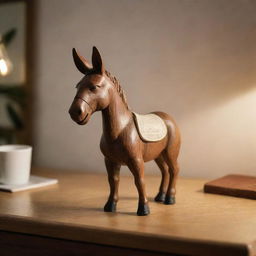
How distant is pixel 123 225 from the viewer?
770mm

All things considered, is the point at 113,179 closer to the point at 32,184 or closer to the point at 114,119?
the point at 114,119

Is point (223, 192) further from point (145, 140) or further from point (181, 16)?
point (181, 16)

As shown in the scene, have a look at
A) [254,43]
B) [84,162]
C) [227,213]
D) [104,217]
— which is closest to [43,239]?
[104,217]

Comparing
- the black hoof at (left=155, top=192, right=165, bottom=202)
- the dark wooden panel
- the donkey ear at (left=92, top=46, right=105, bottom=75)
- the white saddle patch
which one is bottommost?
the dark wooden panel

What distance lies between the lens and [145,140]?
0.87m

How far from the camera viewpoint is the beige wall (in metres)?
1.17

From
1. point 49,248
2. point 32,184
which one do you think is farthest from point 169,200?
point 32,184

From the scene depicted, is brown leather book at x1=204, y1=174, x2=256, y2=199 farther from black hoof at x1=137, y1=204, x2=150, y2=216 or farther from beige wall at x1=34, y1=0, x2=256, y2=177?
black hoof at x1=137, y1=204, x2=150, y2=216

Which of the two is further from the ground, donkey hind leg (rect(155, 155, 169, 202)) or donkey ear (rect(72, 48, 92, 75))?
donkey ear (rect(72, 48, 92, 75))

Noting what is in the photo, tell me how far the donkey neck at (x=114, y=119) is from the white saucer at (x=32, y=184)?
1.17 ft

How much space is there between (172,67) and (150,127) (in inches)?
15.9

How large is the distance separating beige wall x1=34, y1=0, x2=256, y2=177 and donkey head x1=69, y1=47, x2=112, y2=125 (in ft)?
1.47

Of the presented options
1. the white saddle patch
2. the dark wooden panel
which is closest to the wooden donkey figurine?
the white saddle patch

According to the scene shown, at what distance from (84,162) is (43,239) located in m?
0.59
